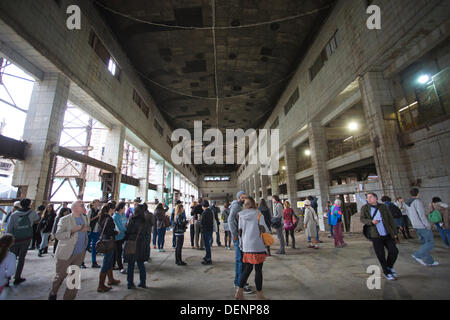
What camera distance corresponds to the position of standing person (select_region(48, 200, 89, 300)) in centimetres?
309

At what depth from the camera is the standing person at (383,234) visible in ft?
13.2

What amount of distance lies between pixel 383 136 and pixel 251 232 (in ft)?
27.2

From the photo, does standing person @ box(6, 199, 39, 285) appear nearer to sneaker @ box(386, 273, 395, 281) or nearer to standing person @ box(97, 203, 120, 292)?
standing person @ box(97, 203, 120, 292)

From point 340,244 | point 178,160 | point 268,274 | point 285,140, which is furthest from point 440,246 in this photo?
point 178,160

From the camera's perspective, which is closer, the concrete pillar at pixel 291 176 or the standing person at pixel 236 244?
the standing person at pixel 236 244

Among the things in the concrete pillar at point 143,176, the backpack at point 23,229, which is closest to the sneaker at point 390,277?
the backpack at point 23,229

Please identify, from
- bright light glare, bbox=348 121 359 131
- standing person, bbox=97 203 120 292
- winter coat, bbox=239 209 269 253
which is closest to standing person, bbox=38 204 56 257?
standing person, bbox=97 203 120 292

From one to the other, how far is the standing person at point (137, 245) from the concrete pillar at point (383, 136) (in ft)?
30.6

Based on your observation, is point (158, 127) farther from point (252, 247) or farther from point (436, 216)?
point (436, 216)

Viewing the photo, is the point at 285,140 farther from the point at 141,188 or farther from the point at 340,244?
the point at 141,188

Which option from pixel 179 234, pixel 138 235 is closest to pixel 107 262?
pixel 138 235

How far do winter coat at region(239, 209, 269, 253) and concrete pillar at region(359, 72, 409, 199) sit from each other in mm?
7576

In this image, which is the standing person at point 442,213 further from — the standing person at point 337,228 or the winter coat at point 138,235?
the winter coat at point 138,235

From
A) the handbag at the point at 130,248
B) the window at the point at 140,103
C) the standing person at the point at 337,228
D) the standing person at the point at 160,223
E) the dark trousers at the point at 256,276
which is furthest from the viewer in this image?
the window at the point at 140,103
